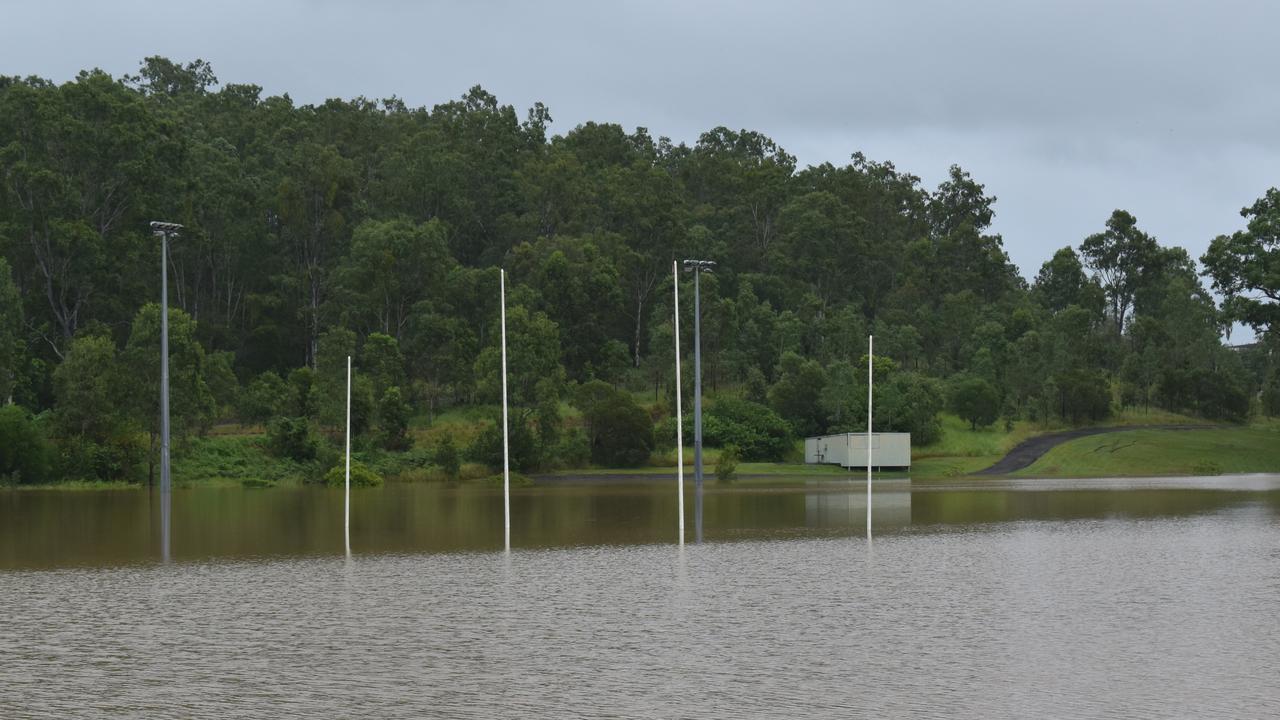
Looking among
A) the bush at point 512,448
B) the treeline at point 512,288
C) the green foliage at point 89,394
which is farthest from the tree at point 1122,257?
the green foliage at point 89,394

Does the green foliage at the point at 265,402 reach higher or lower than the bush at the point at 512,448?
higher

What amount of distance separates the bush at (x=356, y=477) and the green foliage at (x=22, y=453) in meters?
16.8

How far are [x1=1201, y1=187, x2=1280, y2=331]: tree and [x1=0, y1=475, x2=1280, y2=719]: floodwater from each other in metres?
60.8

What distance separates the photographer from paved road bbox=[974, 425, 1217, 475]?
100m

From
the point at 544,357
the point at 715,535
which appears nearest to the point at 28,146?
the point at 544,357

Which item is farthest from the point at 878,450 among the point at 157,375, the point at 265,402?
the point at 157,375

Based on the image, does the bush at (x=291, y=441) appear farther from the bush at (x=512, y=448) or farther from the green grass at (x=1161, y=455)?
the green grass at (x=1161, y=455)

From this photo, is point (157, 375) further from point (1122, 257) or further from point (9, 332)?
point (1122, 257)

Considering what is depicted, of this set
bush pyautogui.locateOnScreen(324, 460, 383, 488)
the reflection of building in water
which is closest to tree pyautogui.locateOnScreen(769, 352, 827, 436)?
the reflection of building in water

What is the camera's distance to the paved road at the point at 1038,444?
100125 millimetres

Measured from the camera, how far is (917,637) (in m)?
24.2

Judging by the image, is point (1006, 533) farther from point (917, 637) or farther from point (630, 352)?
point (630, 352)

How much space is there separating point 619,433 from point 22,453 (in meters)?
40.3

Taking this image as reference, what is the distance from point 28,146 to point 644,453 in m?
57.4
